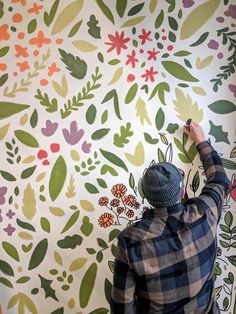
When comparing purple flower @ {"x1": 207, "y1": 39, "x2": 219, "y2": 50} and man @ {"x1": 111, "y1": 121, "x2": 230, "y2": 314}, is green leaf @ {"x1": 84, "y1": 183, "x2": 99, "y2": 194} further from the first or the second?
purple flower @ {"x1": 207, "y1": 39, "x2": 219, "y2": 50}

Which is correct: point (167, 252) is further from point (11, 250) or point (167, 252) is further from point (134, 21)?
point (134, 21)

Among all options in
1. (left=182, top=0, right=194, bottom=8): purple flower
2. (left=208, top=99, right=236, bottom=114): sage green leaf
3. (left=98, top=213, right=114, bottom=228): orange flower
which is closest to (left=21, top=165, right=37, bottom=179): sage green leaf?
(left=98, top=213, right=114, bottom=228): orange flower

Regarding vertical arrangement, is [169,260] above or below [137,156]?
below

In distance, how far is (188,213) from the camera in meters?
1.17

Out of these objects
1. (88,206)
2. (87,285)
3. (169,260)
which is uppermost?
(88,206)

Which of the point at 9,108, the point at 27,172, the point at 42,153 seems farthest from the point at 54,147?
the point at 9,108

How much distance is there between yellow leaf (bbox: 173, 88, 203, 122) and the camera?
147cm

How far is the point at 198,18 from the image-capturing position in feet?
4.76

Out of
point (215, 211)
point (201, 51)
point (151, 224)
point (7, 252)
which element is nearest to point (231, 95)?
point (201, 51)

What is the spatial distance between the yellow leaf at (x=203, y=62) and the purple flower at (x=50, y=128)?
0.64m

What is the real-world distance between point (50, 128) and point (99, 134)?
0.22 metres

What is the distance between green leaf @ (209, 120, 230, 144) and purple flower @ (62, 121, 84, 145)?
542mm

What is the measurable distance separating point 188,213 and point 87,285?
2.21 feet

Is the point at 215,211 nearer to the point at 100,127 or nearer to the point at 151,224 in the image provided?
the point at 151,224
